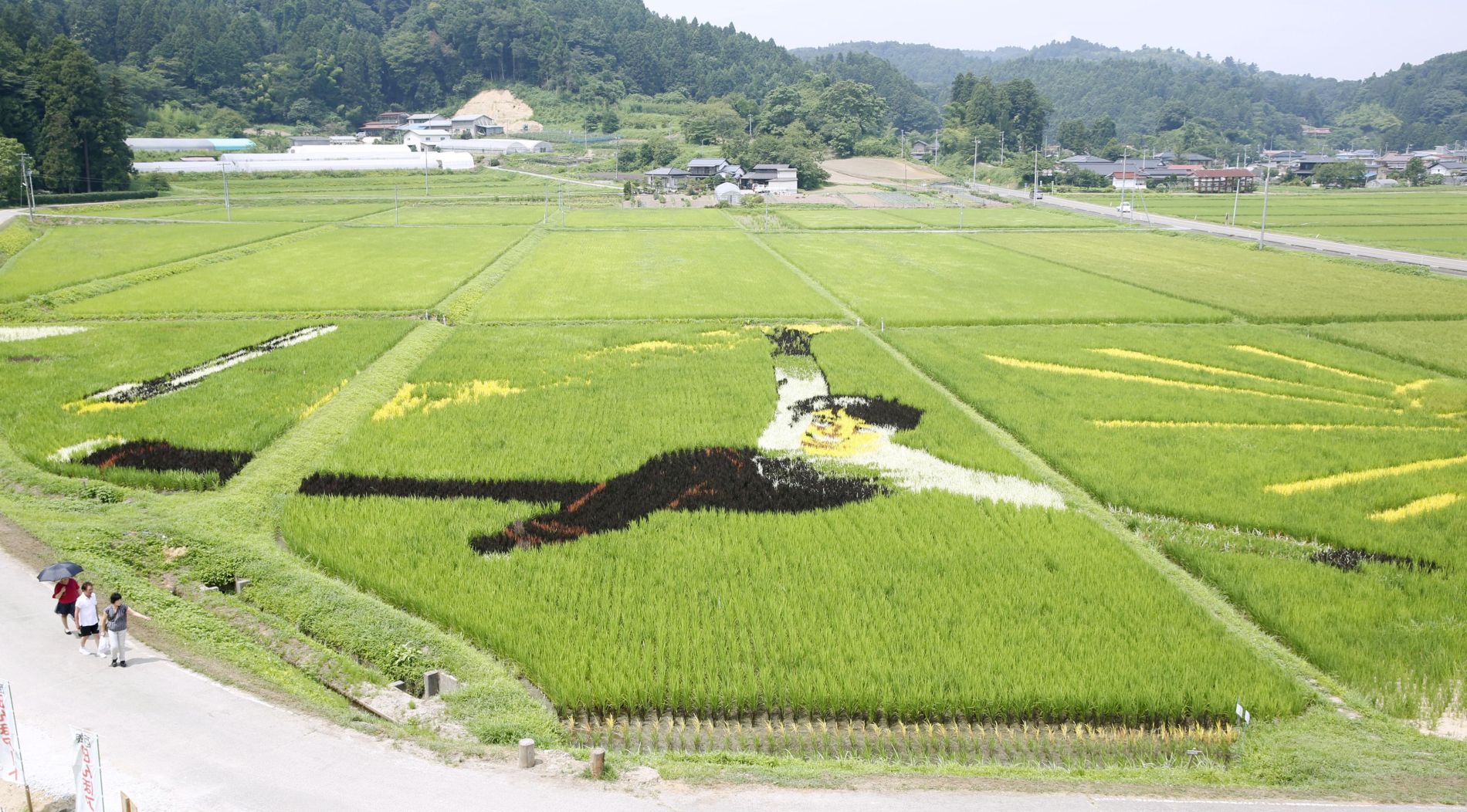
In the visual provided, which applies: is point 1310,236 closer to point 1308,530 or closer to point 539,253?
point 539,253

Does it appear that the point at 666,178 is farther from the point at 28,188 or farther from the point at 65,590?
the point at 65,590

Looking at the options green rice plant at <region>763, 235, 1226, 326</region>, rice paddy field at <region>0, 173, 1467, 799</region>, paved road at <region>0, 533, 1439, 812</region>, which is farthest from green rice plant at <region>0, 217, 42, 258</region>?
paved road at <region>0, 533, 1439, 812</region>

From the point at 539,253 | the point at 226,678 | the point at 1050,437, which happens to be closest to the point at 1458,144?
the point at 539,253

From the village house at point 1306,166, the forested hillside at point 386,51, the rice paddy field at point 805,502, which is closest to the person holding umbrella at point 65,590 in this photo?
the rice paddy field at point 805,502

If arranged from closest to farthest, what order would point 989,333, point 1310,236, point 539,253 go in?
point 989,333 → point 539,253 → point 1310,236

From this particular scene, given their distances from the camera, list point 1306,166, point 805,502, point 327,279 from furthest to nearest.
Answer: point 1306,166 → point 327,279 → point 805,502

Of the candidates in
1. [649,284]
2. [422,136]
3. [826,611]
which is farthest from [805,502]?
[422,136]
